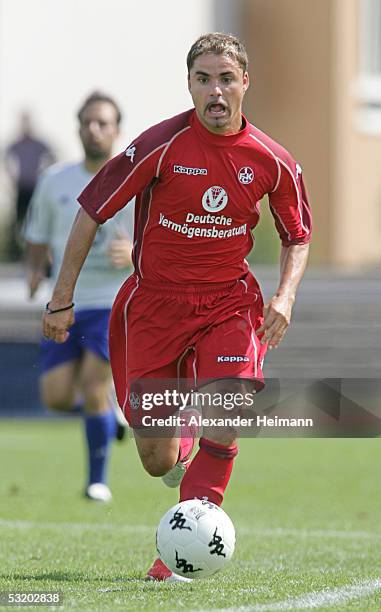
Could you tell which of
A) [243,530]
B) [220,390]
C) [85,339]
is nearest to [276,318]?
[220,390]

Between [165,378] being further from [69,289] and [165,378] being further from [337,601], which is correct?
[337,601]

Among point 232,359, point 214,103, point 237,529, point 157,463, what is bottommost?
point 237,529

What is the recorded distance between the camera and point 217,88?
5.93 m

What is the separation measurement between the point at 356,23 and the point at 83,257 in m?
17.7

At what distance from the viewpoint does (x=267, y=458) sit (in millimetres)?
11969

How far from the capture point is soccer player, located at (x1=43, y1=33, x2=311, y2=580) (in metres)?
6.00

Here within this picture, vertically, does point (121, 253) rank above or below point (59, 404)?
above

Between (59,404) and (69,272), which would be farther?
(59,404)

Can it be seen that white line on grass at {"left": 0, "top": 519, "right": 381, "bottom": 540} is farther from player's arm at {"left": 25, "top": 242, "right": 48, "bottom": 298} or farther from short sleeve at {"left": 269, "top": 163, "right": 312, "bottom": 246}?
short sleeve at {"left": 269, "top": 163, "right": 312, "bottom": 246}

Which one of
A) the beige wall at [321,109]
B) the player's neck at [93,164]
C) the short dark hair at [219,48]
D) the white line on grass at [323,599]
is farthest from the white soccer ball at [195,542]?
the beige wall at [321,109]

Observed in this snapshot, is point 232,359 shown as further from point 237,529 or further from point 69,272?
point 237,529

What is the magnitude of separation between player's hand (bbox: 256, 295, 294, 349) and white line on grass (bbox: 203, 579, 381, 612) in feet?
3.42

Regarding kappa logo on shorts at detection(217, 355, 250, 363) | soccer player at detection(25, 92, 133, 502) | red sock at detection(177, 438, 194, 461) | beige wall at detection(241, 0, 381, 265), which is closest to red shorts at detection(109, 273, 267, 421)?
kappa logo on shorts at detection(217, 355, 250, 363)

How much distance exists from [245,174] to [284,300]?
0.55 metres
